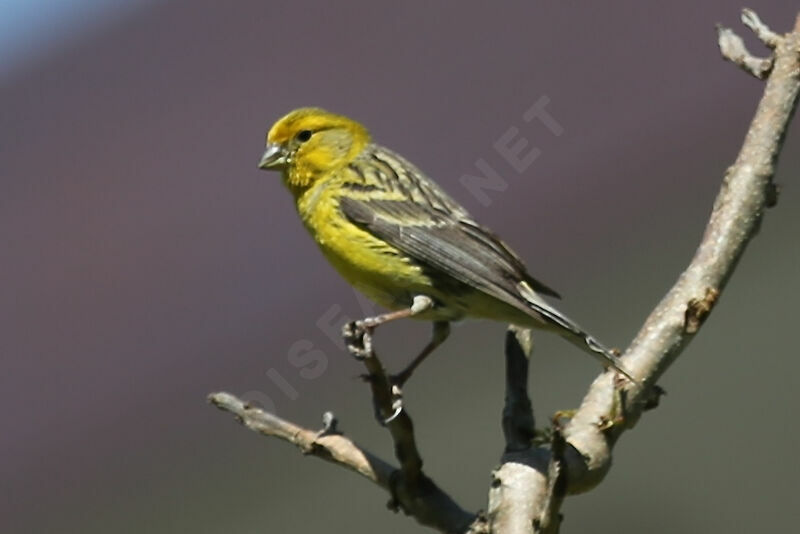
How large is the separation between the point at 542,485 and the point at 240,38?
547cm

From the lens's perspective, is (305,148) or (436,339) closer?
(436,339)

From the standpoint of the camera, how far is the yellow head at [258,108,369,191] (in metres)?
5.50

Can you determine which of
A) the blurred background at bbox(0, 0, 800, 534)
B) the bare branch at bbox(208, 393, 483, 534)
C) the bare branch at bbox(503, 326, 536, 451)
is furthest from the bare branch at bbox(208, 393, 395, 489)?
the blurred background at bbox(0, 0, 800, 534)

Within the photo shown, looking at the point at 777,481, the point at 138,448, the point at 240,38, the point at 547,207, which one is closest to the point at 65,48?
the point at 240,38

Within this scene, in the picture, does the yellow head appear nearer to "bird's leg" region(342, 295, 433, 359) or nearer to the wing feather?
the wing feather

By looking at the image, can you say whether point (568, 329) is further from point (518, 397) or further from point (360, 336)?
point (360, 336)

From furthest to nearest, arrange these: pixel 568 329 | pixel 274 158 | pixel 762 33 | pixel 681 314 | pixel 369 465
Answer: pixel 274 158 → pixel 568 329 → pixel 762 33 → pixel 369 465 → pixel 681 314

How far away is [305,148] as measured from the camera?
18.2 feet

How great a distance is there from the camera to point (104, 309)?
8.23 m

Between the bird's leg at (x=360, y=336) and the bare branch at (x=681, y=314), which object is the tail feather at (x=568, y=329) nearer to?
the bare branch at (x=681, y=314)

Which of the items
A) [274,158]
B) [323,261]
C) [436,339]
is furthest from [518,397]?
[323,261]

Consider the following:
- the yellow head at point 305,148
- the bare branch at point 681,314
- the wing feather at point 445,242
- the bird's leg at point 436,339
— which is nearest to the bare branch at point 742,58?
the bare branch at point 681,314

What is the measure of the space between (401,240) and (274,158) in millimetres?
758

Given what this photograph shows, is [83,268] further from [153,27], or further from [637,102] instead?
[637,102]
